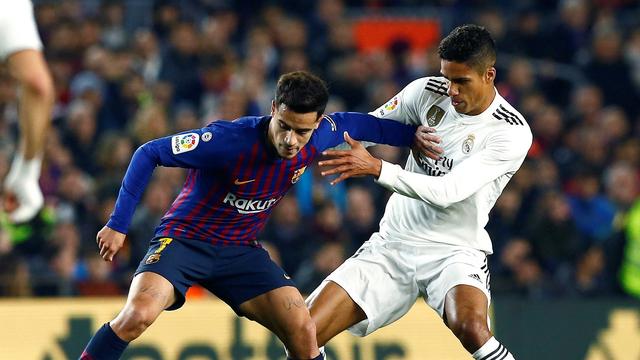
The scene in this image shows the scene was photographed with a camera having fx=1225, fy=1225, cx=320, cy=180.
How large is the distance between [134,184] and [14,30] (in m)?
1.49

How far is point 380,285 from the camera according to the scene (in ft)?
20.1

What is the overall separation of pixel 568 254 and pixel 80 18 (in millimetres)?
4936

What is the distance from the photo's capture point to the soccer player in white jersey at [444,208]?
5734 mm

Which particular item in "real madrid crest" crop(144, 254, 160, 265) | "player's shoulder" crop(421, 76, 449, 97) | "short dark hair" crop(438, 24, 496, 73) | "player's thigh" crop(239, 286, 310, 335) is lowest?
"player's thigh" crop(239, 286, 310, 335)

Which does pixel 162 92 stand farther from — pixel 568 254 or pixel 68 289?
pixel 568 254

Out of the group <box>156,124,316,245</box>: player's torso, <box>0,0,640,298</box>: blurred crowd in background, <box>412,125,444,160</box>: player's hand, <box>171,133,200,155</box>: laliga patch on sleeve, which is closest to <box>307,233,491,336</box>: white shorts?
<box>412,125,444,160</box>: player's hand

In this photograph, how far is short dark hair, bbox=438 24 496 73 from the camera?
5.73 m

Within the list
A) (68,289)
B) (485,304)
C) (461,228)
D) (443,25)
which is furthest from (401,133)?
(443,25)

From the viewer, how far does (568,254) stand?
9578 millimetres

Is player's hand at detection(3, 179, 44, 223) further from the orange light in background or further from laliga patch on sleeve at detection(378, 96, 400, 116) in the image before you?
the orange light in background

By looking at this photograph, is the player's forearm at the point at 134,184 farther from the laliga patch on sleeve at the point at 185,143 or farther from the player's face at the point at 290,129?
the player's face at the point at 290,129

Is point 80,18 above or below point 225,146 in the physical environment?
below

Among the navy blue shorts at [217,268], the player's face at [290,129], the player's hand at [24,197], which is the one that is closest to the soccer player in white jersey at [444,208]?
the player's face at [290,129]

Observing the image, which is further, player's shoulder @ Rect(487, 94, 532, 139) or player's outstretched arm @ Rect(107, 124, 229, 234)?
player's shoulder @ Rect(487, 94, 532, 139)
